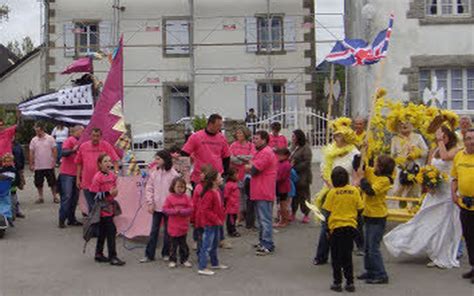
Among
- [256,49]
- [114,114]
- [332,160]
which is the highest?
[256,49]

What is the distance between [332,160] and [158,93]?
20667 mm

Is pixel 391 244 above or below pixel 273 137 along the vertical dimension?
below

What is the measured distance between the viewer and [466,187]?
823 centimetres

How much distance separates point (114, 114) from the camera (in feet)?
37.3

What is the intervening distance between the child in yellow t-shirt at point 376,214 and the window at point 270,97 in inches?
805

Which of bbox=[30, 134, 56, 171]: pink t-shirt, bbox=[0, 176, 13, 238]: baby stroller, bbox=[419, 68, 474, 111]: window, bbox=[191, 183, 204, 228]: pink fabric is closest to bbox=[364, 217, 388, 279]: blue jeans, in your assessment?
bbox=[191, 183, 204, 228]: pink fabric

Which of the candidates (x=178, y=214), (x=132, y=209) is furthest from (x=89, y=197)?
(x=178, y=214)

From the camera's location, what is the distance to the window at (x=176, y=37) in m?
29.2

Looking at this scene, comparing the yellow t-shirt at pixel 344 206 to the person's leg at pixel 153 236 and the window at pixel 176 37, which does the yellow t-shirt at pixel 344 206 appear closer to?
the person's leg at pixel 153 236

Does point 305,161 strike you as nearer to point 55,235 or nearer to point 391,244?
point 391,244

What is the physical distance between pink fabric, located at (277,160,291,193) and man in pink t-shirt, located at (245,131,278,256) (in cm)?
155

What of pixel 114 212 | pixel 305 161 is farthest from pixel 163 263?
pixel 305 161

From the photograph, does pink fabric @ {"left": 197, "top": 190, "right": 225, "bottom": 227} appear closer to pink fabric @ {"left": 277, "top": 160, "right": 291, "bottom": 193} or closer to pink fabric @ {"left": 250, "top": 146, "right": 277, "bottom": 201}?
pink fabric @ {"left": 250, "top": 146, "right": 277, "bottom": 201}

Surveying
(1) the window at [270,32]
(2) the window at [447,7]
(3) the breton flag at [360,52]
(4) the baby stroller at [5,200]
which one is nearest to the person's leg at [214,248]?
(3) the breton flag at [360,52]
